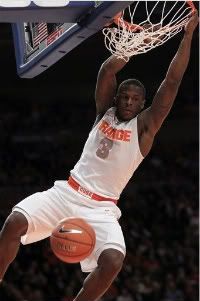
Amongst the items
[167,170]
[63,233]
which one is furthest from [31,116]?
[63,233]

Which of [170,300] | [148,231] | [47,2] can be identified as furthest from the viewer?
[148,231]

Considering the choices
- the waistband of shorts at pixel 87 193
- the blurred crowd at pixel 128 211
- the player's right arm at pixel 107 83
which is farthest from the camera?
the blurred crowd at pixel 128 211

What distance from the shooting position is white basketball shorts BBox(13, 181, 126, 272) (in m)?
6.54

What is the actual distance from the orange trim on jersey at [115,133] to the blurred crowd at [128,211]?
6.12m

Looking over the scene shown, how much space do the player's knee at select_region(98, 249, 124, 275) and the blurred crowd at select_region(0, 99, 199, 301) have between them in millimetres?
6266

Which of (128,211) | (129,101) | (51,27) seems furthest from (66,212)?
(128,211)

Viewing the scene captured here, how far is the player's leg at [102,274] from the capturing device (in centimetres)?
631

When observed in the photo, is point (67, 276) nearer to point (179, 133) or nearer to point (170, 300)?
point (170, 300)

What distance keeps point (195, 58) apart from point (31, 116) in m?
4.15

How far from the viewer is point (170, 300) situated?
14.1 m

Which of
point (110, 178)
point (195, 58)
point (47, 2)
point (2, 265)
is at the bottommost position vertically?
point (195, 58)

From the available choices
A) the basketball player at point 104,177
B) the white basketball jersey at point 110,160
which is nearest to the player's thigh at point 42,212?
the basketball player at point 104,177

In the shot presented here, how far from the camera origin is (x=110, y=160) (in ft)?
22.1

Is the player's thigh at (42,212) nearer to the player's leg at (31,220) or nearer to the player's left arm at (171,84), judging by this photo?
the player's leg at (31,220)
